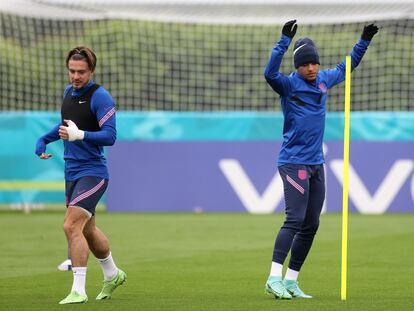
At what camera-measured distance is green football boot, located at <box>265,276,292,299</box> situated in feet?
31.9

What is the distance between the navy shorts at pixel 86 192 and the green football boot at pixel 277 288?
5.40 feet

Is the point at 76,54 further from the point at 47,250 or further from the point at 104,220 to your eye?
the point at 104,220

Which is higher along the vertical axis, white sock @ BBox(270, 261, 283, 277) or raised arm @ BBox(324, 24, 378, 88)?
raised arm @ BBox(324, 24, 378, 88)

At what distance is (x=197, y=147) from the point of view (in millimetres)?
21531

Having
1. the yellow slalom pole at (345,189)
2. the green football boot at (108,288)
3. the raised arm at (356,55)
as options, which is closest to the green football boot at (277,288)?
the yellow slalom pole at (345,189)

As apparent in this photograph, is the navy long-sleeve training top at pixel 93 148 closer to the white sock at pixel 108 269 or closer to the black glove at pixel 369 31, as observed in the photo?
the white sock at pixel 108 269

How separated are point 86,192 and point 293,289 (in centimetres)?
203

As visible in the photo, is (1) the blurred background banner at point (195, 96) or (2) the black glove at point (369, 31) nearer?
(2) the black glove at point (369, 31)

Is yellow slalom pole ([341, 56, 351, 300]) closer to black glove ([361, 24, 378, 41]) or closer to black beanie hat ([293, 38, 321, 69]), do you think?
black beanie hat ([293, 38, 321, 69])

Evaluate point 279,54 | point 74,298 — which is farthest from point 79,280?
point 279,54

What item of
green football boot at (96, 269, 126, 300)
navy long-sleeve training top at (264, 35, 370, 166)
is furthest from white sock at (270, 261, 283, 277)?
green football boot at (96, 269, 126, 300)

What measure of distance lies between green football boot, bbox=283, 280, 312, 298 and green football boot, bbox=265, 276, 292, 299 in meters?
0.25

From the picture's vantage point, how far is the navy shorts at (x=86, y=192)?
9.53 metres

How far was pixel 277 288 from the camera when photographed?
9727mm
